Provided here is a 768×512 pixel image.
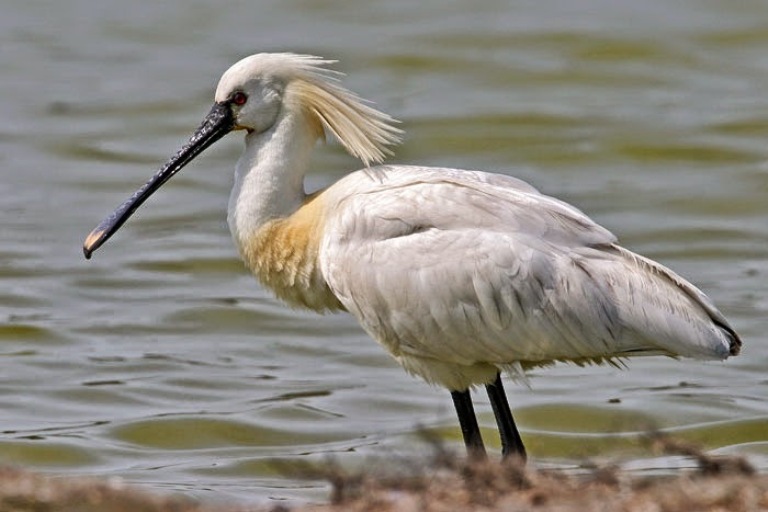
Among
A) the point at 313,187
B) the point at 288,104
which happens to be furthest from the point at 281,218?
the point at 313,187

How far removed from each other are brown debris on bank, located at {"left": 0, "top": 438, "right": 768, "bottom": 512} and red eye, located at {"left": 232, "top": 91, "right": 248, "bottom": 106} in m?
Answer: 3.16

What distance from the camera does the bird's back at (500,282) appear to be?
8242 millimetres

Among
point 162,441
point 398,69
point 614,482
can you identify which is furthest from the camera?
point 398,69

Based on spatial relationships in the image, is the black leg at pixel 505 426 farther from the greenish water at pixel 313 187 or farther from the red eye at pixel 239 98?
the red eye at pixel 239 98

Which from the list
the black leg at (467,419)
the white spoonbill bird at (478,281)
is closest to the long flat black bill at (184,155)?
the white spoonbill bird at (478,281)

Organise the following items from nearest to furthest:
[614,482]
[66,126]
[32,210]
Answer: [614,482], [32,210], [66,126]

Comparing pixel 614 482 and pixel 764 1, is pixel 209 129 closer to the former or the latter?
pixel 614 482

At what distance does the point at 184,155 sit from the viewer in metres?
9.44

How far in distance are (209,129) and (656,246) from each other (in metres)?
5.82

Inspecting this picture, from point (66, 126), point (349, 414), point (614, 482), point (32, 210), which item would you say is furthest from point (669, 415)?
point (66, 126)

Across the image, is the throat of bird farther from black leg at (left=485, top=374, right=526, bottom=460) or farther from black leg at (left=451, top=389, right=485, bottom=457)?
black leg at (left=485, top=374, right=526, bottom=460)

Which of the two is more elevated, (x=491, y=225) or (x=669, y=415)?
(x=491, y=225)

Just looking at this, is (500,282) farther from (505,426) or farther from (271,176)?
(271,176)

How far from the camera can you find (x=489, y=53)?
19516 mm
